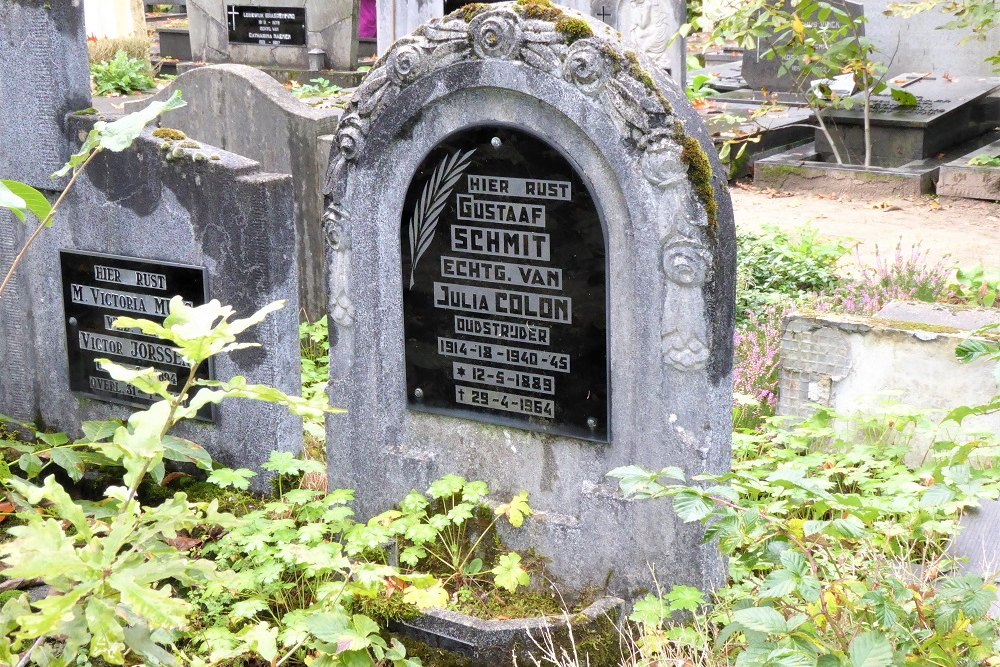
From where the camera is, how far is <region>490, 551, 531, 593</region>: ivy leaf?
3.38 m

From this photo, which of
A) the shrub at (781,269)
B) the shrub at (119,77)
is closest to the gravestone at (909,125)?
the shrub at (781,269)

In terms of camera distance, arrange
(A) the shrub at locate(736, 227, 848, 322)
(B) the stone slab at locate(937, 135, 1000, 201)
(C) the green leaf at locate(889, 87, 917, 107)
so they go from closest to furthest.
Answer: (A) the shrub at locate(736, 227, 848, 322)
(B) the stone slab at locate(937, 135, 1000, 201)
(C) the green leaf at locate(889, 87, 917, 107)

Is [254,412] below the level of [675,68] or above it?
below

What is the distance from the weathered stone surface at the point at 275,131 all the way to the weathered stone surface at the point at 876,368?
2503 millimetres

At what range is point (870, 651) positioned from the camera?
2.23 m

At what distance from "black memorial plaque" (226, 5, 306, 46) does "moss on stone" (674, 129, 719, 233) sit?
10849 mm

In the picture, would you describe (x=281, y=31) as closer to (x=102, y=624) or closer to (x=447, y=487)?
(x=447, y=487)

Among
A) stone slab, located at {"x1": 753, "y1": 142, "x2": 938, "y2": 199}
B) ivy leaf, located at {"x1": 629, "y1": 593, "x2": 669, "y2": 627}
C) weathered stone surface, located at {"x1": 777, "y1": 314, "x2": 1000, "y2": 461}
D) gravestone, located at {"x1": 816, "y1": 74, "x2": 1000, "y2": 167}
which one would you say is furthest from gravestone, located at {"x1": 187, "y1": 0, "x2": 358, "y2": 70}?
ivy leaf, located at {"x1": 629, "y1": 593, "x2": 669, "y2": 627}

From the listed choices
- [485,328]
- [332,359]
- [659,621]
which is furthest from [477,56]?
[659,621]

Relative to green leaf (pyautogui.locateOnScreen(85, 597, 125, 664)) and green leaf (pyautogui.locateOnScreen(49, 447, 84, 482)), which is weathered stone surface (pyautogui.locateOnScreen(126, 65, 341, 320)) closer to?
green leaf (pyautogui.locateOnScreen(49, 447, 84, 482))

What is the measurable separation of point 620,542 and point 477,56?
4.96 feet

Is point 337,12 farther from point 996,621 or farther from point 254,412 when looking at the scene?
point 996,621

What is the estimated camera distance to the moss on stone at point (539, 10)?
3143 mm

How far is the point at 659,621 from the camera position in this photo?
3.18 meters
